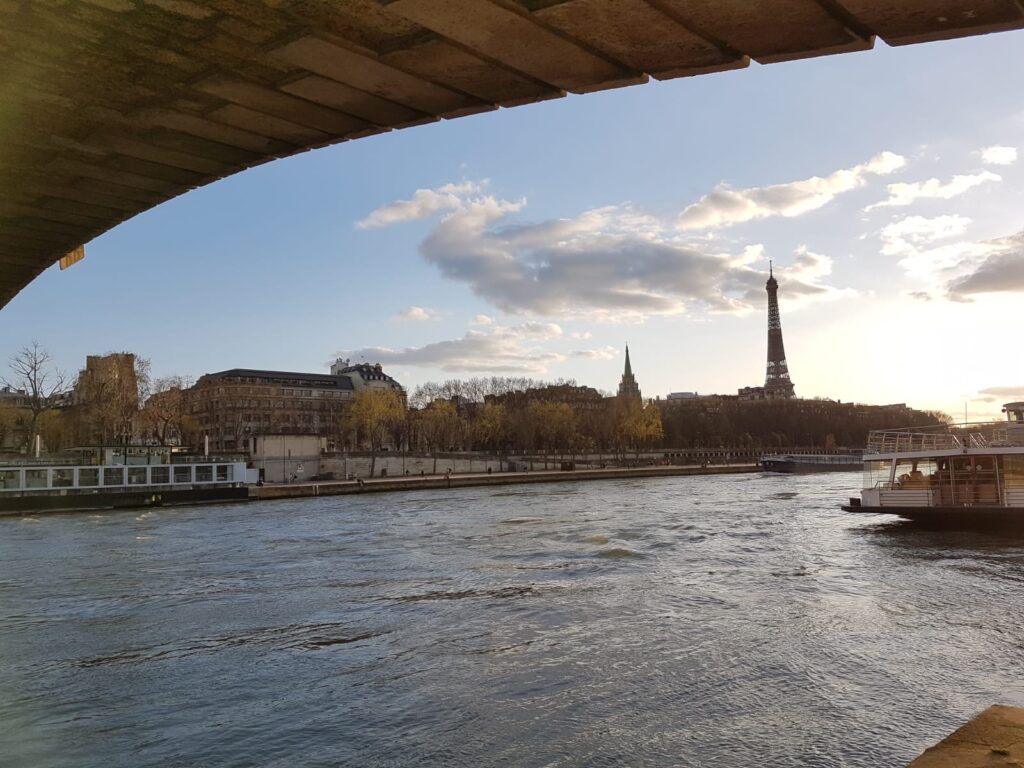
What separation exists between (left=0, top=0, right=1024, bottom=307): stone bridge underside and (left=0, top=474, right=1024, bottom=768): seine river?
296 inches

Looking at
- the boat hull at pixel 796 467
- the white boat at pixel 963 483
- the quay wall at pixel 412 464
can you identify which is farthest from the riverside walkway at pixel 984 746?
the boat hull at pixel 796 467

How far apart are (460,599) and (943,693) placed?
10376 mm

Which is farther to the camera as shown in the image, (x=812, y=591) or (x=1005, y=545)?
(x=1005, y=545)

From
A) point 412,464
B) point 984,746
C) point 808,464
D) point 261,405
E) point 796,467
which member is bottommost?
point 796,467

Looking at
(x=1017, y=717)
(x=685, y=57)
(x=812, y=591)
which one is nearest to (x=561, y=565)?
(x=812, y=591)

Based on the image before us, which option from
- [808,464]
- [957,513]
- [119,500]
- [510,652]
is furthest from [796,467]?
[510,652]

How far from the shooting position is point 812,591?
1883 centimetres

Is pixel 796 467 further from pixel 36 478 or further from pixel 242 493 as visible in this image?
pixel 36 478

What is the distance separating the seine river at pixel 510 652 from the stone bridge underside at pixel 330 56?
7.52 metres

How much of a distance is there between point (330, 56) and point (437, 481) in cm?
7259

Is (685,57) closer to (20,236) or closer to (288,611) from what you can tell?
(20,236)

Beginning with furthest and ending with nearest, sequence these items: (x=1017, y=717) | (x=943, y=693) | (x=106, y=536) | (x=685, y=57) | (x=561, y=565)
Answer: (x=106, y=536) < (x=561, y=565) < (x=943, y=693) < (x=1017, y=717) < (x=685, y=57)

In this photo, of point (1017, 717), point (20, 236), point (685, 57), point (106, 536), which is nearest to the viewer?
point (685, 57)

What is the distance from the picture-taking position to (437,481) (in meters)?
75.0
